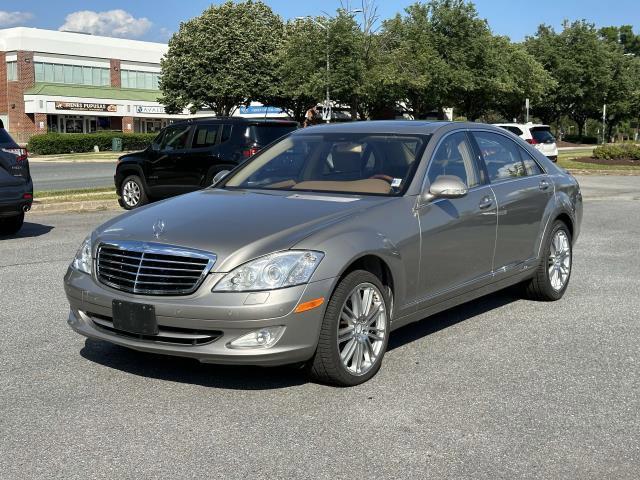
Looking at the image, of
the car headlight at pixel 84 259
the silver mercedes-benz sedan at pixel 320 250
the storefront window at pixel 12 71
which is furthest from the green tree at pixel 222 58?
the car headlight at pixel 84 259

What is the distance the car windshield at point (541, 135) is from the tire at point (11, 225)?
807 inches

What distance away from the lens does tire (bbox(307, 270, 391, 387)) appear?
4523 mm

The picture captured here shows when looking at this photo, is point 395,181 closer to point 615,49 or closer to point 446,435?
point 446,435

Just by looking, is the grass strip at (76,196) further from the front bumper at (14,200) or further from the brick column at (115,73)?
the brick column at (115,73)

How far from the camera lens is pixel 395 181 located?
546 centimetres

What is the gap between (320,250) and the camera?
4461mm

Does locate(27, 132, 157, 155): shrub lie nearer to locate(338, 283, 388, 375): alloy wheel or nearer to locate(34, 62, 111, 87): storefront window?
locate(34, 62, 111, 87): storefront window

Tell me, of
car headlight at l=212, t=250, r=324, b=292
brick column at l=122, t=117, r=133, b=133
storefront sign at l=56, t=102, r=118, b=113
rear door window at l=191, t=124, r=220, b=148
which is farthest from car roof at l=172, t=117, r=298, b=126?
brick column at l=122, t=117, r=133, b=133

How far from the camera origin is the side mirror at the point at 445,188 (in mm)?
5305

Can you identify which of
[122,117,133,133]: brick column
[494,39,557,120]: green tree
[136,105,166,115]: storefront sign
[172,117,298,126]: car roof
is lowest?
[172,117,298,126]: car roof

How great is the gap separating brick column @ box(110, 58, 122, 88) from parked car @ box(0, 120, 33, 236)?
215 ft

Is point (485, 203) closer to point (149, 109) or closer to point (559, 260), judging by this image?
point (559, 260)

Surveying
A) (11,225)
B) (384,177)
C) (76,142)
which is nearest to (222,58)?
(76,142)

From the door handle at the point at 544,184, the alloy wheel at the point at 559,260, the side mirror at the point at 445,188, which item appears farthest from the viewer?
the alloy wheel at the point at 559,260
